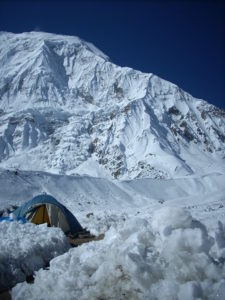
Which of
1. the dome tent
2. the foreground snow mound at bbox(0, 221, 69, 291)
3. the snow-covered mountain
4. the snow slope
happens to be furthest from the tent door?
the snow-covered mountain

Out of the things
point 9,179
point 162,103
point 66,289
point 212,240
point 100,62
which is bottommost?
point 66,289

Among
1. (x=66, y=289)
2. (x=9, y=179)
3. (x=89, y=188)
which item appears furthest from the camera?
(x=89, y=188)

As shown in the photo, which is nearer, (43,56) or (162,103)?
(162,103)

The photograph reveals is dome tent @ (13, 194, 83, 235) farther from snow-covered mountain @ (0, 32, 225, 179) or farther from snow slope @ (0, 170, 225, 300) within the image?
snow-covered mountain @ (0, 32, 225, 179)

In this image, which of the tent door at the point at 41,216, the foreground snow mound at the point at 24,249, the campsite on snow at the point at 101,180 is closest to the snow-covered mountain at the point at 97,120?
the campsite on snow at the point at 101,180

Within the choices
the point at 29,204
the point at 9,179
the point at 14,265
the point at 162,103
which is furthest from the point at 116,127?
the point at 14,265

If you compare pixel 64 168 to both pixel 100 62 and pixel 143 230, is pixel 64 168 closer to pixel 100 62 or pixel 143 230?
pixel 100 62
